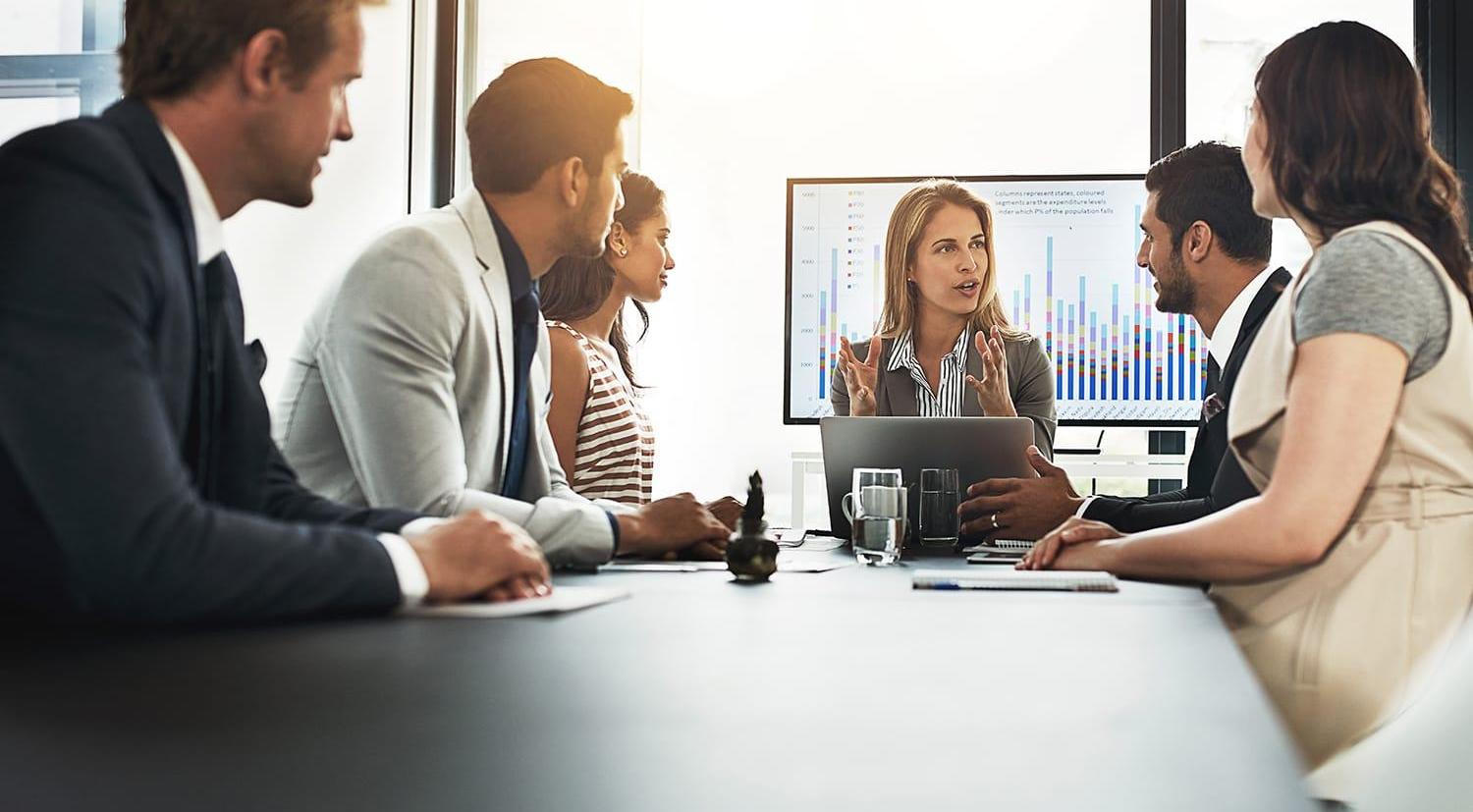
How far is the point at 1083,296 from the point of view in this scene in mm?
4133

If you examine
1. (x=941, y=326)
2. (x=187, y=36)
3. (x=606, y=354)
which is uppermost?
(x=187, y=36)

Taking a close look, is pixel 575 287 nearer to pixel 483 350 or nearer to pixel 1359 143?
pixel 483 350

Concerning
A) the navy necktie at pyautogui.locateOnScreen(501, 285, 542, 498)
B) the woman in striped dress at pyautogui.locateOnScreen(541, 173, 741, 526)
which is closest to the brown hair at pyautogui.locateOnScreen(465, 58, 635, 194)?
the navy necktie at pyautogui.locateOnScreen(501, 285, 542, 498)

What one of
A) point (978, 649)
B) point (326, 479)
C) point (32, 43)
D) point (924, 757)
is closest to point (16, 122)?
point (32, 43)

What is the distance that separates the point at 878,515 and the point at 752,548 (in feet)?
1.16

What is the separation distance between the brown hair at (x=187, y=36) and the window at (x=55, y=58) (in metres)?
1.87

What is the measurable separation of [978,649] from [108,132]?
934 mm

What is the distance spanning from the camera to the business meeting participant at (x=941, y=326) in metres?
3.80

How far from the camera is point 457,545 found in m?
1.25

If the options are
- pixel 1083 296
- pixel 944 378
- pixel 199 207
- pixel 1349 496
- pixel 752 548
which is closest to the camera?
pixel 199 207

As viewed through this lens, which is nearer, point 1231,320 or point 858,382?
point 1231,320

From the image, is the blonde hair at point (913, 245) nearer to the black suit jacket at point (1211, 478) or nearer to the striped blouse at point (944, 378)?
the striped blouse at point (944, 378)

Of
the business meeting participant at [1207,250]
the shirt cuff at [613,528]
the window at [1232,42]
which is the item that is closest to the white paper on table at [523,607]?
the shirt cuff at [613,528]

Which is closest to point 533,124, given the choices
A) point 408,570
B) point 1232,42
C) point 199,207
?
point 199,207
